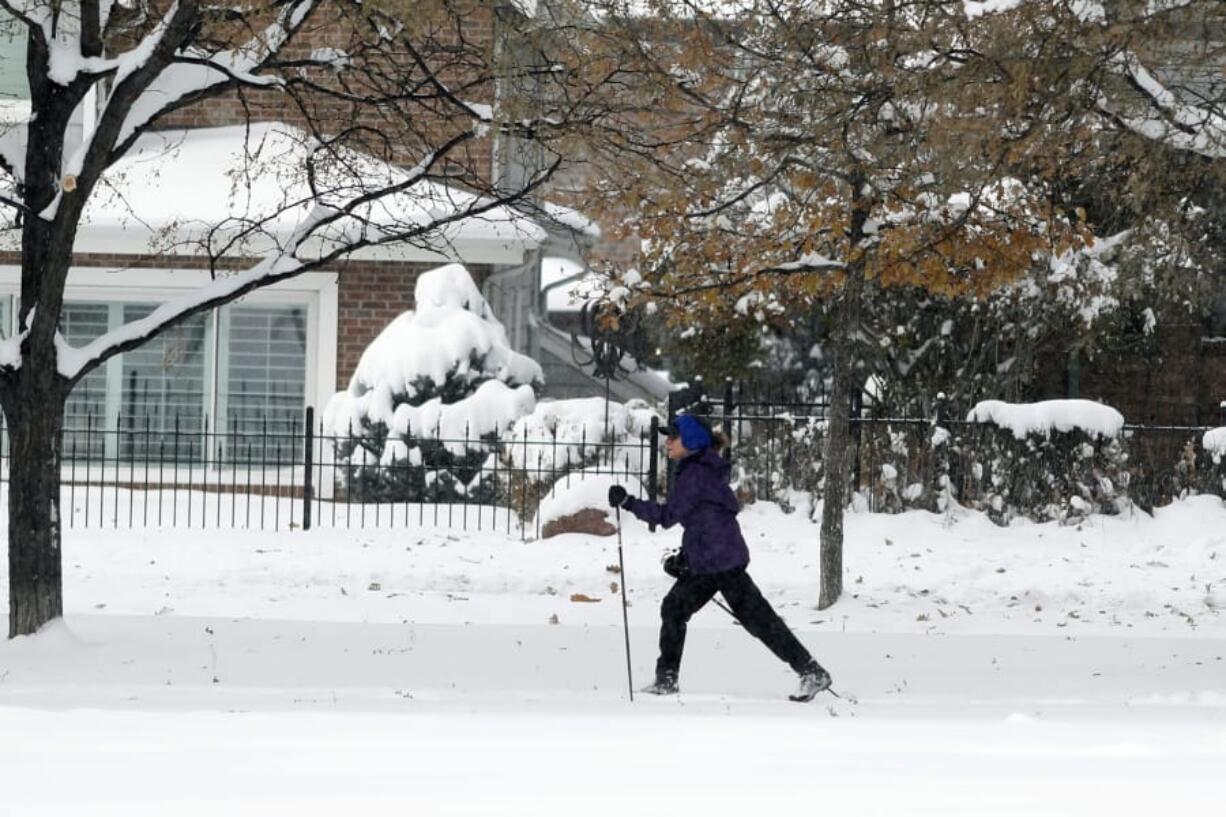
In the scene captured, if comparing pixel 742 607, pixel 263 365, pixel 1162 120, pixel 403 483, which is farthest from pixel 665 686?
pixel 263 365

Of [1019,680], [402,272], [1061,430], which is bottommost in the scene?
[1019,680]

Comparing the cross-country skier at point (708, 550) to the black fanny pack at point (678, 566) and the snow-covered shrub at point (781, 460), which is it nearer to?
the black fanny pack at point (678, 566)

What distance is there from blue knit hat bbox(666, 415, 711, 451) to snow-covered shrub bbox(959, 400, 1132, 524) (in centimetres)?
775

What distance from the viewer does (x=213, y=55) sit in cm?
1036

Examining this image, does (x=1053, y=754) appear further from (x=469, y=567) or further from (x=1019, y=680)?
(x=469, y=567)

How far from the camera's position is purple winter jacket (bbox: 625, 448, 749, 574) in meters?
8.97

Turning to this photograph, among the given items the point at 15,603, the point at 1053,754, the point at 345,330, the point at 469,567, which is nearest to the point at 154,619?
the point at 15,603

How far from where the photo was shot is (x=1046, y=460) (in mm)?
16344

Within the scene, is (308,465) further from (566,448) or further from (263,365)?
(263,365)

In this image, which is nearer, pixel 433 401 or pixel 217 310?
pixel 433 401

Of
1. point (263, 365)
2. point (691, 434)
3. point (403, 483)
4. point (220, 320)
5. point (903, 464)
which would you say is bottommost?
point (403, 483)

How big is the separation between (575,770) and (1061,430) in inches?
409

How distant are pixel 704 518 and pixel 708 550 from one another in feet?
0.52

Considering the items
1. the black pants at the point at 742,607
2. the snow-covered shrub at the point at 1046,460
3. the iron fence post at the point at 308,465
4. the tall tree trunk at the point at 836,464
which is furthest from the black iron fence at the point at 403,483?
the black pants at the point at 742,607
